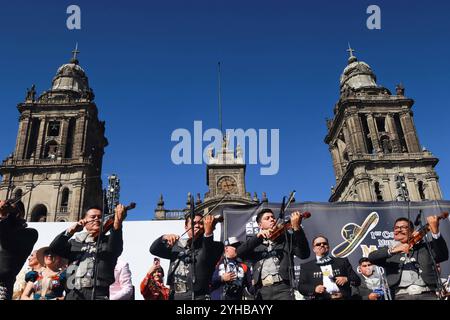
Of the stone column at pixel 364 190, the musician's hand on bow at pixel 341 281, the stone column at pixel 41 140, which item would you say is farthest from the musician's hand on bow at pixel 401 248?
the stone column at pixel 41 140

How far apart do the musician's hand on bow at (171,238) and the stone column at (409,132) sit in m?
35.6

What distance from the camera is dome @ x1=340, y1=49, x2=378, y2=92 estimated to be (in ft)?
156

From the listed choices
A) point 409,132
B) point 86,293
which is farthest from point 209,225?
point 409,132

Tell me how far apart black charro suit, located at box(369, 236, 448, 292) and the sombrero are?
0.58 meters

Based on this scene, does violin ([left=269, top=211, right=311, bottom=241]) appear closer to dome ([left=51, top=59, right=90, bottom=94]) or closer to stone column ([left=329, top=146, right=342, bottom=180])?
stone column ([left=329, top=146, right=342, bottom=180])

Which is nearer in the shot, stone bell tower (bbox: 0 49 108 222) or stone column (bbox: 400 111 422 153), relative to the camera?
stone bell tower (bbox: 0 49 108 222)

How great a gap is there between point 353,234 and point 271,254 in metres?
2.72

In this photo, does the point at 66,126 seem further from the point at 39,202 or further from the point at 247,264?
the point at 247,264

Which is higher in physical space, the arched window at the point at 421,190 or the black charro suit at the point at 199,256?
the arched window at the point at 421,190

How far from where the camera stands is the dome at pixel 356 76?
47.6 meters

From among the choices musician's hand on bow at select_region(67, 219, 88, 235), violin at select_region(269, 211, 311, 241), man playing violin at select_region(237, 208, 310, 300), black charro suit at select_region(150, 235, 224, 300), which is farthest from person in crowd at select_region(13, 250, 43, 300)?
violin at select_region(269, 211, 311, 241)

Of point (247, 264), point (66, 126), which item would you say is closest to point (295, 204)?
point (247, 264)

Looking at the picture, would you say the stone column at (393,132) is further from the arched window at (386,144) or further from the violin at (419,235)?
the violin at (419,235)
